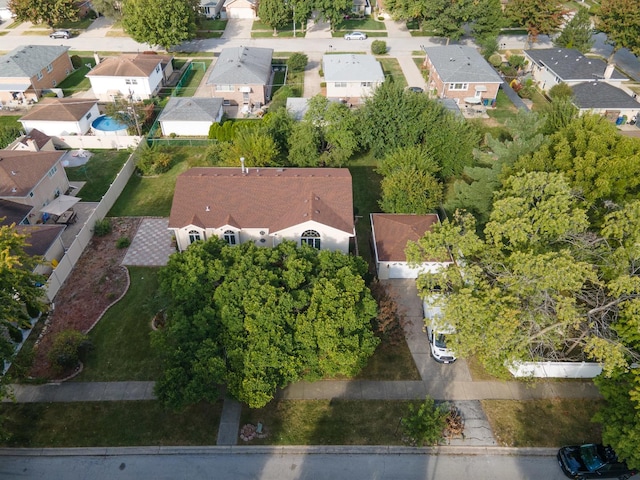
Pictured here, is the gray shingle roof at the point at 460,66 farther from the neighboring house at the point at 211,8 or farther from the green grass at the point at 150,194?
the neighboring house at the point at 211,8

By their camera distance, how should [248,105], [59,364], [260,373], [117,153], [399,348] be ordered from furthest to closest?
[248,105] → [117,153] → [399,348] → [59,364] → [260,373]

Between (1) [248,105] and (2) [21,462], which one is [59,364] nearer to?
(2) [21,462]

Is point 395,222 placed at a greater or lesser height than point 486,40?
lesser

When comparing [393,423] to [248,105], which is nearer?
[393,423]

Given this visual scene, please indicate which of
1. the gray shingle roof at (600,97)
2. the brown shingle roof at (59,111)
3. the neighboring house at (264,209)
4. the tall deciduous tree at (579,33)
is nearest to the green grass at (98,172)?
the brown shingle roof at (59,111)

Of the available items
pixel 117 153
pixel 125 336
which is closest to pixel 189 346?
pixel 125 336

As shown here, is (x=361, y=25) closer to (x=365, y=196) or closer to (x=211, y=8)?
(x=211, y=8)

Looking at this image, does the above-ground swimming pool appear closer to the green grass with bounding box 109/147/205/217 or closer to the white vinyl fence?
the green grass with bounding box 109/147/205/217
